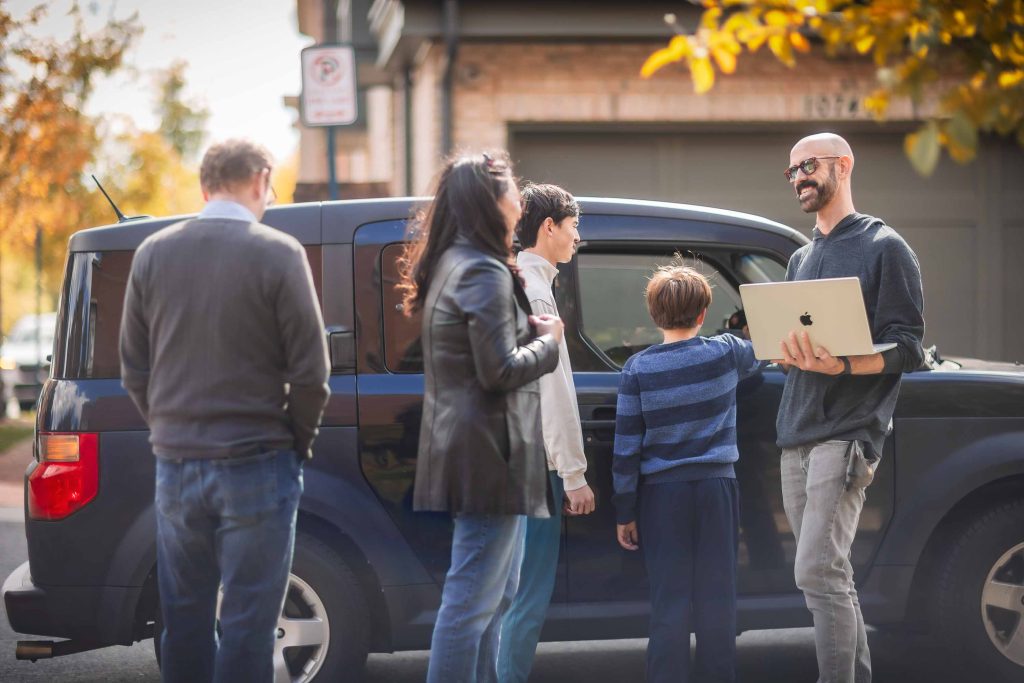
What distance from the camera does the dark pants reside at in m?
4.23

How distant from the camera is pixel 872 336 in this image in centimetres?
416

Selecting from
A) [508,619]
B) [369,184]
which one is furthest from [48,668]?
[369,184]

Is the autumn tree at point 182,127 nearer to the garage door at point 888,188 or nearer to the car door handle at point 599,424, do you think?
the garage door at point 888,188

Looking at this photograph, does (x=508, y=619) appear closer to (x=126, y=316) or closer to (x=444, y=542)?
(x=444, y=542)

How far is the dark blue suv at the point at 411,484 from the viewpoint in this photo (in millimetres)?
4445

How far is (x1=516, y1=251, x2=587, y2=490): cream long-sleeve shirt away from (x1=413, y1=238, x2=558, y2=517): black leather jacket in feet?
1.68

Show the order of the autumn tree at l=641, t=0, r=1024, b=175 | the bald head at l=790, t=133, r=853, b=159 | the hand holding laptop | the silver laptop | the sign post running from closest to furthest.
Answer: the autumn tree at l=641, t=0, r=1024, b=175 < the silver laptop < the hand holding laptop < the bald head at l=790, t=133, r=853, b=159 < the sign post

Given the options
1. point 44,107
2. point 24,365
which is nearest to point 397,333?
point 44,107

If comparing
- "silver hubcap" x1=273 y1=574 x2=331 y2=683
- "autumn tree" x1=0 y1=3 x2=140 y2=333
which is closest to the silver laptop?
"silver hubcap" x1=273 y1=574 x2=331 y2=683

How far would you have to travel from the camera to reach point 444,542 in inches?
179

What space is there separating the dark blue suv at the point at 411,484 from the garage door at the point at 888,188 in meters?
6.17

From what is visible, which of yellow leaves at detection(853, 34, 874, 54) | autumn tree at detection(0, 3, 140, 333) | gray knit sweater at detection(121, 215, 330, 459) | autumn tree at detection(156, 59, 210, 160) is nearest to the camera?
yellow leaves at detection(853, 34, 874, 54)

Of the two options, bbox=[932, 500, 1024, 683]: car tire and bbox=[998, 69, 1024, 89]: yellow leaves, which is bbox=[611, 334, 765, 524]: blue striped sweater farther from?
bbox=[998, 69, 1024, 89]: yellow leaves

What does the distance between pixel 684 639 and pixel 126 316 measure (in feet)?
6.88
